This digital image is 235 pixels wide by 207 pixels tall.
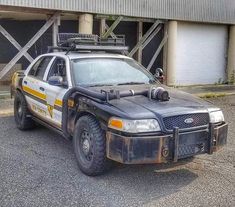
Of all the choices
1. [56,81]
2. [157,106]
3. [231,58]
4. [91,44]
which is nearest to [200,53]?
[231,58]

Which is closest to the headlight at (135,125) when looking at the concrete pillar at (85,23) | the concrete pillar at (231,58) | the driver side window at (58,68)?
the driver side window at (58,68)

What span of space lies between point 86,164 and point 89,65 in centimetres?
180

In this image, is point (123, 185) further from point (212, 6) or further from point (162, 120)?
point (212, 6)

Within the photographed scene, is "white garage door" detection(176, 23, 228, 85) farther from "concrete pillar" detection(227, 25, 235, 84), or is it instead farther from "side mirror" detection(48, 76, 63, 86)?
"side mirror" detection(48, 76, 63, 86)

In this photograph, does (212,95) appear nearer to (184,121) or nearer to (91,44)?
(91,44)

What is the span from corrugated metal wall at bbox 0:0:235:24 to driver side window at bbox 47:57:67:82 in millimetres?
5751

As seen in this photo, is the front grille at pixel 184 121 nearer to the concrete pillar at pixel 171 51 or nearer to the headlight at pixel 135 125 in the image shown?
the headlight at pixel 135 125

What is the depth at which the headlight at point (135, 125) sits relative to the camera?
4879 millimetres

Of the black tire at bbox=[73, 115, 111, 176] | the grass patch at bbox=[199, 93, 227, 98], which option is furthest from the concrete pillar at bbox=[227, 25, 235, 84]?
the black tire at bbox=[73, 115, 111, 176]

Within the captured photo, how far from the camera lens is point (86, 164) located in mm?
5445

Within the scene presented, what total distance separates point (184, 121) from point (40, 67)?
3.52 m

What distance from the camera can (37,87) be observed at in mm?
7277

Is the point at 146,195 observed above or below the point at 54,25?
below

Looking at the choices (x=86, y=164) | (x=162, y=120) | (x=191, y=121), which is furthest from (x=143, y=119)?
(x=86, y=164)
